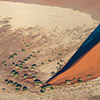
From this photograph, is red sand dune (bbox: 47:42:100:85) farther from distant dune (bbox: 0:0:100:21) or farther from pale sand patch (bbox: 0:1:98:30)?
distant dune (bbox: 0:0:100:21)

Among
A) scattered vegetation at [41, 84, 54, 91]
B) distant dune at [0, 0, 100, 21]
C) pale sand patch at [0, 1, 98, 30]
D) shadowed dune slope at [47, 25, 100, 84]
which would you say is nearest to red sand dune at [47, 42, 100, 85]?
shadowed dune slope at [47, 25, 100, 84]

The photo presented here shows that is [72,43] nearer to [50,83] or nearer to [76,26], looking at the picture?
[76,26]

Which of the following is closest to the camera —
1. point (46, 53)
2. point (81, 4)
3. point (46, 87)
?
point (46, 87)

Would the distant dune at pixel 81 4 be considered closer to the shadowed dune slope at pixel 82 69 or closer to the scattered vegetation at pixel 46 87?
the shadowed dune slope at pixel 82 69

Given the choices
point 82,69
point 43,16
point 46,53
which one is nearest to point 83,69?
point 82,69

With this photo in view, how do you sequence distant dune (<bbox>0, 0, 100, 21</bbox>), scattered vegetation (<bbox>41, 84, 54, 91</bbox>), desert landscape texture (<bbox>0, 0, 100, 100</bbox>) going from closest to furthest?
desert landscape texture (<bbox>0, 0, 100, 100</bbox>)
scattered vegetation (<bbox>41, 84, 54, 91</bbox>)
distant dune (<bbox>0, 0, 100, 21</bbox>)

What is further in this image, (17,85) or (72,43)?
(72,43)

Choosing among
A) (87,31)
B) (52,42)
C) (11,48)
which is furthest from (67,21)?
(11,48)

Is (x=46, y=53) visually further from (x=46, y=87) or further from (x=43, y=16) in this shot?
(x=43, y=16)
